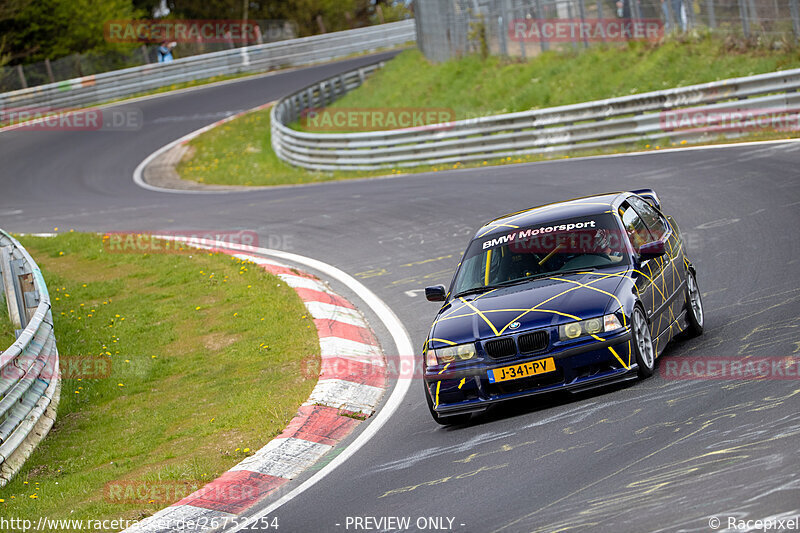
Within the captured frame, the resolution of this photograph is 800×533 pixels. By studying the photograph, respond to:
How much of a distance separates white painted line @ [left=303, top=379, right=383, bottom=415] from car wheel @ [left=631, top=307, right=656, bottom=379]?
92.8 inches

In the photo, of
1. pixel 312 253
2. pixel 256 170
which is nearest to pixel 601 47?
pixel 256 170

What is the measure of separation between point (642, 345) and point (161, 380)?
203 inches

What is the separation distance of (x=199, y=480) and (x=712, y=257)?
22.5 ft

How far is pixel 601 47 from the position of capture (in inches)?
1080

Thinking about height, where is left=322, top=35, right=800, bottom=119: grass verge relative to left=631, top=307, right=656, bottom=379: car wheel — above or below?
above

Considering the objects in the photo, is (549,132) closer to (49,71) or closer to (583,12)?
(583,12)

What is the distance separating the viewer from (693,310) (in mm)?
9141

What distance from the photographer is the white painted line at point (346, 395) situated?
8812 mm

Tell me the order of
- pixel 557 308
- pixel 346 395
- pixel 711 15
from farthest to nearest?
pixel 711 15 → pixel 346 395 → pixel 557 308

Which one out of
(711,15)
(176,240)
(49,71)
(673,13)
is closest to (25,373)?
(176,240)

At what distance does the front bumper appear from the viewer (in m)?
7.43

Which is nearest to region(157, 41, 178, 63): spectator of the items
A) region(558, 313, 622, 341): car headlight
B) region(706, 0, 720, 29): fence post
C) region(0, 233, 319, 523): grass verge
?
region(706, 0, 720, 29): fence post

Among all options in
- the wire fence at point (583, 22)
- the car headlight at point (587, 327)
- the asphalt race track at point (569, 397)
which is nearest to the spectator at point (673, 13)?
the wire fence at point (583, 22)

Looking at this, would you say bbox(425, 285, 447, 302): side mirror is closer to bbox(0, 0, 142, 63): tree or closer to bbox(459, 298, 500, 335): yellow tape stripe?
bbox(459, 298, 500, 335): yellow tape stripe
